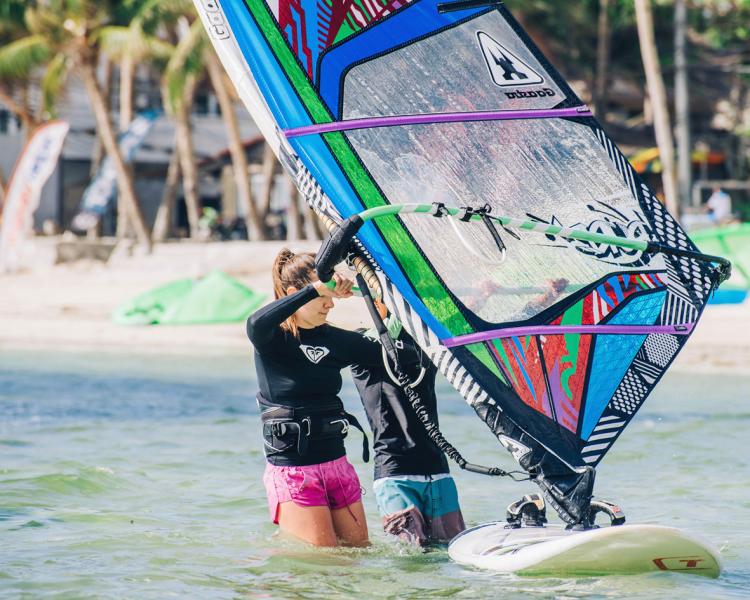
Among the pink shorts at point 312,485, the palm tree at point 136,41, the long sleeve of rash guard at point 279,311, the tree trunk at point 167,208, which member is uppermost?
the long sleeve of rash guard at point 279,311

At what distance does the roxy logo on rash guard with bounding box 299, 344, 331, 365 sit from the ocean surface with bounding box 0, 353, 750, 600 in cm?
86

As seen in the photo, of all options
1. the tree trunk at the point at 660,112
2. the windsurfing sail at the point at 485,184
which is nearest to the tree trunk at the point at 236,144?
the tree trunk at the point at 660,112

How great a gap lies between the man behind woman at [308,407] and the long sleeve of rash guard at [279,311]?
70 millimetres

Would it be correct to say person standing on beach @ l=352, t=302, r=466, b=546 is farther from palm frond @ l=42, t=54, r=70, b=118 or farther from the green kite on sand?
palm frond @ l=42, t=54, r=70, b=118

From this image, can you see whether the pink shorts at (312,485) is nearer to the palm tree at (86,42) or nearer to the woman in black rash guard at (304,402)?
the woman in black rash guard at (304,402)

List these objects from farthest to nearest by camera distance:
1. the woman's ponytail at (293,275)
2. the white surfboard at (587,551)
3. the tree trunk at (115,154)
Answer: the tree trunk at (115,154)
the woman's ponytail at (293,275)
the white surfboard at (587,551)

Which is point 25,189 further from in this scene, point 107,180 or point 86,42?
point 107,180

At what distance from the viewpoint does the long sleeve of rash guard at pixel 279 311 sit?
4734 millimetres

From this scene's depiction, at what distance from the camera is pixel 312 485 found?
5.04 metres

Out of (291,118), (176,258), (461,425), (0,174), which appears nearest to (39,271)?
(176,258)

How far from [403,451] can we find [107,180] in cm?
2265

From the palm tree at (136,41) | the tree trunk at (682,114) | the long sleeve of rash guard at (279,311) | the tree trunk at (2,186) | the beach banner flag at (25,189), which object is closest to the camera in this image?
the long sleeve of rash guard at (279,311)

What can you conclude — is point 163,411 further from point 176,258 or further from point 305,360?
point 176,258

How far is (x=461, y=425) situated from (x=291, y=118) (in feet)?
19.6
